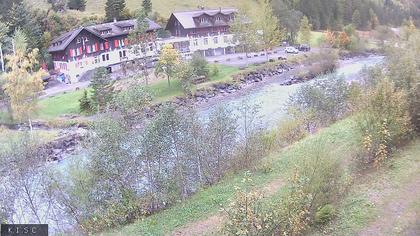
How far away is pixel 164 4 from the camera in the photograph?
86.3 meters

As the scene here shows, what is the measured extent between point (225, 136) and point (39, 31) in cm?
5143

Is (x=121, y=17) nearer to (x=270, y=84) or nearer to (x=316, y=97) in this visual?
(x=270, y=84)

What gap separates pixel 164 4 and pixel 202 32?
18.4 meters

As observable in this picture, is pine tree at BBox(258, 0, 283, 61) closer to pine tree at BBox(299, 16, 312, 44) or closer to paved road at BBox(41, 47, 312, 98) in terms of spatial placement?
paved road at BBox(41, 47, 312, 98)

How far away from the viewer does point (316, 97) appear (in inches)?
1237

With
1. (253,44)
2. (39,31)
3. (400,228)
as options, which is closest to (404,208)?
(400,228)

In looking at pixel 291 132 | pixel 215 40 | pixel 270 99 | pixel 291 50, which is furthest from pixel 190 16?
pixel 291 132

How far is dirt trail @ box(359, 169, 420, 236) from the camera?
15664 millimetres

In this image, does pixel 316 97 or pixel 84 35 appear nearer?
pixel 316 97

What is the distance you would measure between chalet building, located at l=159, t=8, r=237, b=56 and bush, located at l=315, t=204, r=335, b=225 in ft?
179

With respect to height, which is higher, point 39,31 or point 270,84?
point 39,31

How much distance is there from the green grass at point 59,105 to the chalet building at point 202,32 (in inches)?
834

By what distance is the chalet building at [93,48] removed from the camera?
60562 millimetres

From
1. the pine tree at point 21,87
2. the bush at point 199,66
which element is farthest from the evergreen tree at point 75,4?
the pine tree at point 21,87
